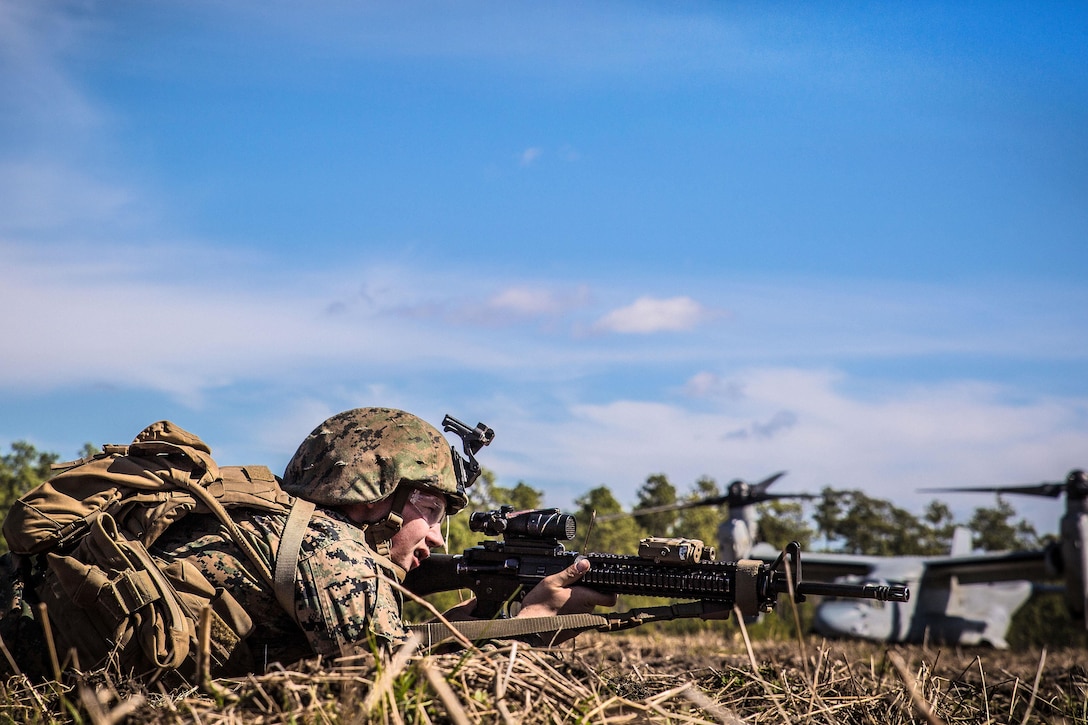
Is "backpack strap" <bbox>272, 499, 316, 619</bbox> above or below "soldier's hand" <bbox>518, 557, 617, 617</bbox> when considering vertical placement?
above

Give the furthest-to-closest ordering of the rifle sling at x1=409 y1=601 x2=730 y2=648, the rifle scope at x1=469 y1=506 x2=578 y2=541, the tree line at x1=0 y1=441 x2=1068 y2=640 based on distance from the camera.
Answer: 1. the tree line at x1=0 y1=441 x2=1068 y2=640
2. the rifle scope at x1=469 y1=506 x2=578 y2=541
3. the rifle sling at x1=409 y1=601 x2=730 y2=648

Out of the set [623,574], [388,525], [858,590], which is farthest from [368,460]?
[858,590]

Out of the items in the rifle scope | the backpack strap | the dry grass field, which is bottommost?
the dry grass field

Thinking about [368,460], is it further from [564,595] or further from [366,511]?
[564,595]

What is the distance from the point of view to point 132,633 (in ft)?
15.9

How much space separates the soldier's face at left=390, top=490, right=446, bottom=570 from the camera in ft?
19.5

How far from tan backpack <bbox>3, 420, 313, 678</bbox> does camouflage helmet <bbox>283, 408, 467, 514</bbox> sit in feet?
0.90

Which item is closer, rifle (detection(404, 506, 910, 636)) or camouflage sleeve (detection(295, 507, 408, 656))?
camouflage sleeve (detection(295, 507, 408, 656))

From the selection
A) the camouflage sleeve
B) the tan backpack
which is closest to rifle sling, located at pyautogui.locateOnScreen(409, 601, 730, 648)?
the camouflage sleeve

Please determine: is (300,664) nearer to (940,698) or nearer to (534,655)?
(534,655)

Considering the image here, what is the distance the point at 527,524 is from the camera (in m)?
5.98

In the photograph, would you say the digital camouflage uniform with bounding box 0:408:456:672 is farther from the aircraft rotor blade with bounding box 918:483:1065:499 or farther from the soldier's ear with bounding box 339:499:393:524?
the aircraft rotor blade with bounding box 918:483:1065:499

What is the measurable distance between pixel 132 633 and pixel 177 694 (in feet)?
1.17

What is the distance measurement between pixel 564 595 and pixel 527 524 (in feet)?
1.62
